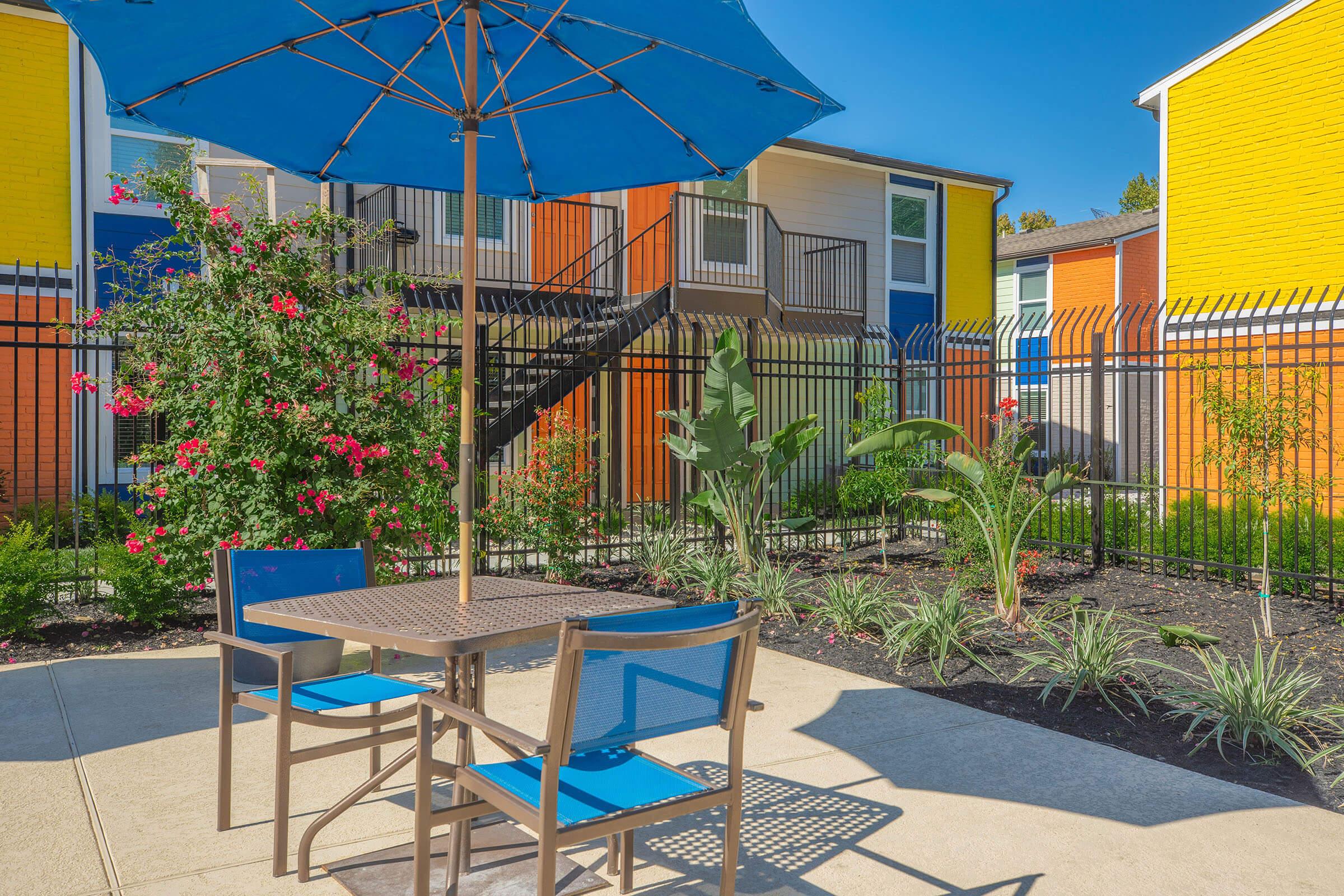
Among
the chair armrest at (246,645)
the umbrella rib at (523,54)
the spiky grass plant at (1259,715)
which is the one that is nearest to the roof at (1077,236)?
the spiky grass plant at (1259,715)

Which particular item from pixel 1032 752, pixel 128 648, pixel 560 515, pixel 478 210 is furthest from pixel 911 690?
pixel 478 210

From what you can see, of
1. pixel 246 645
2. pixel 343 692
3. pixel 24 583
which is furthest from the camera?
pixel 24 583

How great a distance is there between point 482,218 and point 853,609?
9.76 metres

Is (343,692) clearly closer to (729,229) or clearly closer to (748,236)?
(748,236)

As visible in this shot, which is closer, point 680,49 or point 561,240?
point 680,49

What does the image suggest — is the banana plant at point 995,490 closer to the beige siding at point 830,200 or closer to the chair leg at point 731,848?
the chair leg at point 731,848

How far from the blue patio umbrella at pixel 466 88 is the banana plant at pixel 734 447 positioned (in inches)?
164

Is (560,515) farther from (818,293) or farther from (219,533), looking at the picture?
(818,293)

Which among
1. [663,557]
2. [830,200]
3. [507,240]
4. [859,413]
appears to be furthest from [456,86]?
[830,200]

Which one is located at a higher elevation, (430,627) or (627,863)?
(430,627)

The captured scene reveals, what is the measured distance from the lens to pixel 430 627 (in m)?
3.02

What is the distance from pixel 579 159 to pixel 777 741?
3110mm

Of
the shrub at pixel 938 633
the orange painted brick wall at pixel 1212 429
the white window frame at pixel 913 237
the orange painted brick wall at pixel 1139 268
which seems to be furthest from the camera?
the orange painted brick wall at pixel 1139 268

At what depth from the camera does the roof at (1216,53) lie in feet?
39.9
